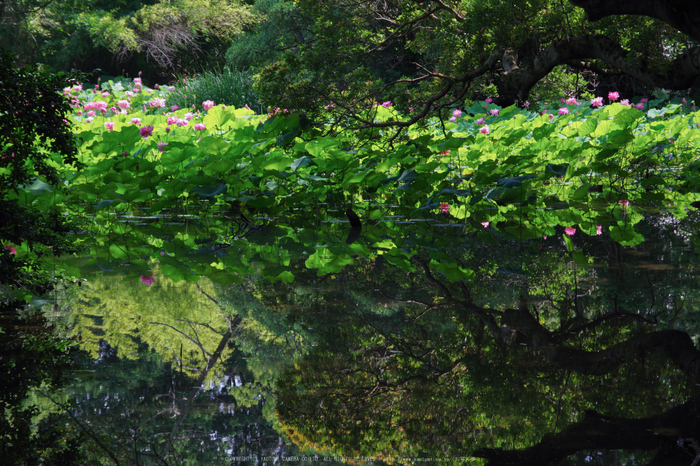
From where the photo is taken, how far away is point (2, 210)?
2365mm

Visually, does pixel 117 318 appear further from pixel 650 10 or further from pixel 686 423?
pixel 650 10

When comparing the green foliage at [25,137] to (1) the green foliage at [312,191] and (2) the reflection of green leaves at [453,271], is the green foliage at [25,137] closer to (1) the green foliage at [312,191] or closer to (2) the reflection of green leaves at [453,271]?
(1) the green foliage at [312,191]

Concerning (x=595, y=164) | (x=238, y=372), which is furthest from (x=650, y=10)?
(x=238, y=372)

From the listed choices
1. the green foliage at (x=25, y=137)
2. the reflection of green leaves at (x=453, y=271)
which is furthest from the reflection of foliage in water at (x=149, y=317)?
the reflection of green leaves at (x=453, y=271)

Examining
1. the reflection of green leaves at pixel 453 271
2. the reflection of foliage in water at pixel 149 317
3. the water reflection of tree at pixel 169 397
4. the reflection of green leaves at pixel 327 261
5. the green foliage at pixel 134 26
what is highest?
the water reflection of tree at pixel 169 397

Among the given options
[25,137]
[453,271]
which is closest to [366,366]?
[453,271]

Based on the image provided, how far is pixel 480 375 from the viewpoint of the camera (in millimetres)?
1601

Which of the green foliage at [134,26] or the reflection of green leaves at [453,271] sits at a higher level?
the reflection of green leaves at [453,271]

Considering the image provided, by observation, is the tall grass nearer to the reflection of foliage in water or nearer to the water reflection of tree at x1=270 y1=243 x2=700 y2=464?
the reflection of foliage in water

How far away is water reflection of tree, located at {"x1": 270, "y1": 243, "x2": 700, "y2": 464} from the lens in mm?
1264

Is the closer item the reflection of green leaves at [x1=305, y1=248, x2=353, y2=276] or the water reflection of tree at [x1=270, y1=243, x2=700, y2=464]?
the water reflection of tree at [x1=270, y1=243, x2=700, y2=464]

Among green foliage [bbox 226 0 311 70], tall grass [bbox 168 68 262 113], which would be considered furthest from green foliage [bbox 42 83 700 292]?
green foliage [bbox 226 0 311 70]

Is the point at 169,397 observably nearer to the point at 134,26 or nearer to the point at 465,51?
the point at 465,51

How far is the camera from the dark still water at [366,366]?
123 cm
